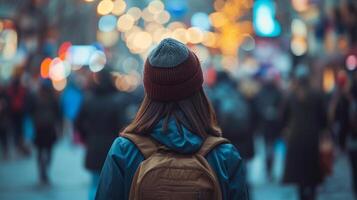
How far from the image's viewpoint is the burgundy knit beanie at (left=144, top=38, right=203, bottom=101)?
3615mm

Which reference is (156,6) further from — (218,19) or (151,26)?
(151,26)

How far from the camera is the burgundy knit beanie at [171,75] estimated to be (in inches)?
142

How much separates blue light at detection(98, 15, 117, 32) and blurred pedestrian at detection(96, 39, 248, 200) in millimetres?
45705

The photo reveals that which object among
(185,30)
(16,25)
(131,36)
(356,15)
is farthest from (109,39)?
(356,15)

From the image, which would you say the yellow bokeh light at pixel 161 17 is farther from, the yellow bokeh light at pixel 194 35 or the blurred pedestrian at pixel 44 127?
the blurred pedestrian at pixel 44 127

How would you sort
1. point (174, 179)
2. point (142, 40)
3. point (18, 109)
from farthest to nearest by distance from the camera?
point (142, 40) < point (18, 109) < point (174, 179)

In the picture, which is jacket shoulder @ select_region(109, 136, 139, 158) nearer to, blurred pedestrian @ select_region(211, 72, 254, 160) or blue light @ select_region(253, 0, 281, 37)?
blurred pedestrian @ select_region(211, 72, 254, 160)

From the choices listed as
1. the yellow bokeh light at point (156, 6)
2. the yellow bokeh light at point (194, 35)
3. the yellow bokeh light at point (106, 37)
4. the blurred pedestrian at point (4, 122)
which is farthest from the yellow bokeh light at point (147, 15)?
the blurred pedestrian at point (4, 122)

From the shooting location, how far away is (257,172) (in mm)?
16484

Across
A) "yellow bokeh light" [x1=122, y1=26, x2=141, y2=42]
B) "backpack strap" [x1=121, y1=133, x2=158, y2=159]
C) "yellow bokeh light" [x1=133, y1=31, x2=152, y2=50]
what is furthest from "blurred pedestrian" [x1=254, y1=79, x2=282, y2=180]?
"yellow bokeh light" [x1=133, y1=31, x2=152, y2=50]

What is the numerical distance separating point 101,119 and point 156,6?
5038 cm

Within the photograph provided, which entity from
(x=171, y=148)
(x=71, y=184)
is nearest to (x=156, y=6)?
(x=71, y=184)

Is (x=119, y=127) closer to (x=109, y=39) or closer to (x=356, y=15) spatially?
(x=356, y=15)

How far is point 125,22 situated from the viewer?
6075cm
